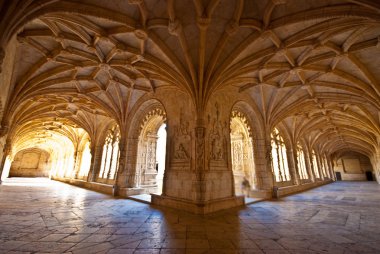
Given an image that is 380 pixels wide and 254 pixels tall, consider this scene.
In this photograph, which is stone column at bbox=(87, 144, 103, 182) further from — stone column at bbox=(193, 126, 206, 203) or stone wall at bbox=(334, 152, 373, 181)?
stone wall at bbox=(334, 152, 373, 181)

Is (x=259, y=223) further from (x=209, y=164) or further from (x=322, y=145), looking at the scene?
(x=322, y=145)

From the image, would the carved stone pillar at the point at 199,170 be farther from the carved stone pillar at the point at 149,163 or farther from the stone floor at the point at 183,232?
the carved stone pillar at the point at 149,163

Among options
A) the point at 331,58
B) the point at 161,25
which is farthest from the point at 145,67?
the point at 331,58

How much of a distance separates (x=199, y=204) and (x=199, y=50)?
5563mm

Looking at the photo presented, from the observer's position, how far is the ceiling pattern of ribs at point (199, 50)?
523 centimetres

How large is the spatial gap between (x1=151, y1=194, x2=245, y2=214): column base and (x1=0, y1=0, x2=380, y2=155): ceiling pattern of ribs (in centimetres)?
370

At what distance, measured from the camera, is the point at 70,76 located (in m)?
9.45

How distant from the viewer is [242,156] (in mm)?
10688

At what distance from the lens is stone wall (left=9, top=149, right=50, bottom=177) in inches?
1184

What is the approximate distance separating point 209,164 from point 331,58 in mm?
6742

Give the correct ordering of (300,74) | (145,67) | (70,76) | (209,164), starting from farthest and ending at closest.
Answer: (70,76)
(300,74)
(145,67)
(209,164)

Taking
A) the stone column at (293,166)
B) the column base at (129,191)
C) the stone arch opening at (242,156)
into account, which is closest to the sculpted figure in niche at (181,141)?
the stone arch opening at (242,156)

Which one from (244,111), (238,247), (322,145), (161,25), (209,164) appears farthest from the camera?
(322,145)

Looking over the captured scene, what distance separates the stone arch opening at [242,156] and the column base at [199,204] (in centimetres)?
263
